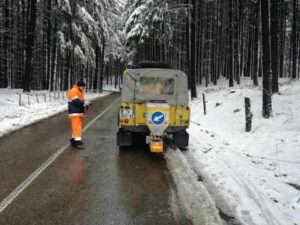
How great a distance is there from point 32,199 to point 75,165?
7.05 ft

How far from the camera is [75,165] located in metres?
7.32

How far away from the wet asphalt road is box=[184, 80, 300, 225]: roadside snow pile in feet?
3.19

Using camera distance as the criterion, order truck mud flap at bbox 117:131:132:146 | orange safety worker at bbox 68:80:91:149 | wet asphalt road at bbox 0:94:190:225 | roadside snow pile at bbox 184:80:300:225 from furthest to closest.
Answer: orange safety worker at bbox 68:80:91:149 → truck mud flap at bbox 117:131:132:146 → roadside snow pile at bbox 184:80:300:225 → wet asphalt road at bbox 0:94:190:225

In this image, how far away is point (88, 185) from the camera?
19.6 ft

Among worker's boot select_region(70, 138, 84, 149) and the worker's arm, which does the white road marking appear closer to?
worker's boot select_region(70, 138, 84, 149)

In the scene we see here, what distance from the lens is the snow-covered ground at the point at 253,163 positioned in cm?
499

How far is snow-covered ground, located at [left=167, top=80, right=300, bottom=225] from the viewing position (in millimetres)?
4992

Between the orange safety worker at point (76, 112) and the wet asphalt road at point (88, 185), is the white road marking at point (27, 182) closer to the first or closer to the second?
the wet asphalt road at point (88, 185)

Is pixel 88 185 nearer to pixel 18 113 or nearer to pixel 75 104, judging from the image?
pixel 75 104

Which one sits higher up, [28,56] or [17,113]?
[28,56]

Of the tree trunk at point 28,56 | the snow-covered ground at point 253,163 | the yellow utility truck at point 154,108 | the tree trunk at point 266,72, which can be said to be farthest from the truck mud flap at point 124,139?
the tree trunk at point 28,56

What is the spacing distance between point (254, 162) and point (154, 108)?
9.81ft

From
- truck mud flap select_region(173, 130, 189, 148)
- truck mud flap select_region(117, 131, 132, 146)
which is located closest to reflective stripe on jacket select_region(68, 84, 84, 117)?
truck mud flap select_region(117, 131, 132, 146)

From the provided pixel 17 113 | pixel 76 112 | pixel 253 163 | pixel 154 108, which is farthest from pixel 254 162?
pixel 17 113
